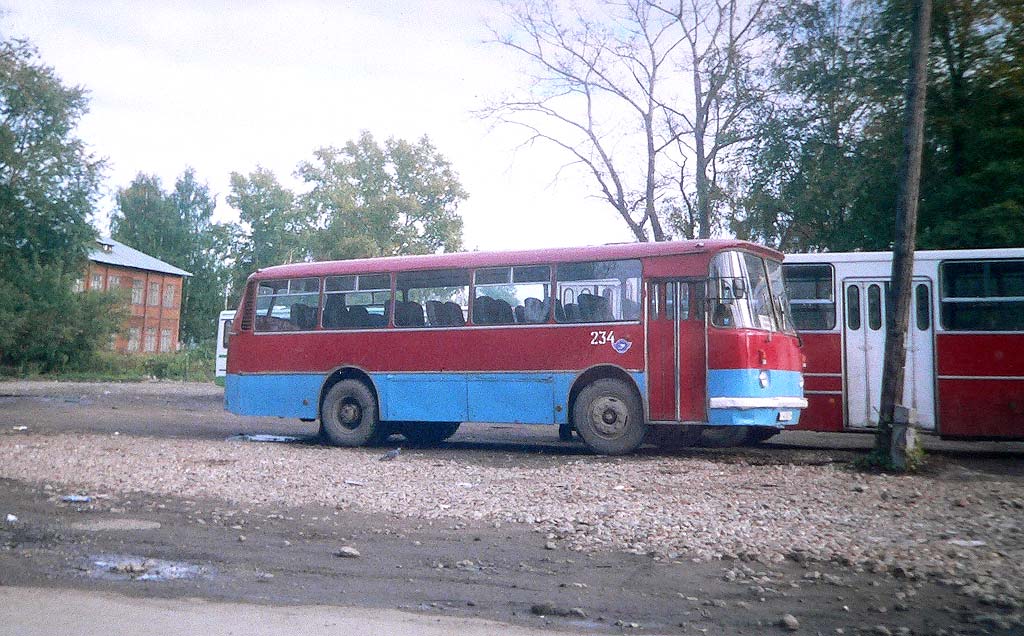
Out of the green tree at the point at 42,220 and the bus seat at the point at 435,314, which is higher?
the green tree at the point at 42,220

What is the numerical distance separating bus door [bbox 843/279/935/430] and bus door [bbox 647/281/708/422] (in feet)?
11.1

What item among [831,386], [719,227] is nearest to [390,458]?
[831,386]

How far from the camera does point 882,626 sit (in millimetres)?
5266

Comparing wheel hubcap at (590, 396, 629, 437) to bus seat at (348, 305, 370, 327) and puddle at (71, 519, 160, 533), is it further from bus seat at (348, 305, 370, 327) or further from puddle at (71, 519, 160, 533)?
puddle at (71, 519, 160, 533)

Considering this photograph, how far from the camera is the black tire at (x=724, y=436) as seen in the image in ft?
48.1

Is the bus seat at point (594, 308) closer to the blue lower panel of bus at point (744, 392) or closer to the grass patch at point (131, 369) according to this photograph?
the blue lower panel of bus at point (744, 392)

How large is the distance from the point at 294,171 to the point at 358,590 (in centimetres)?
6265

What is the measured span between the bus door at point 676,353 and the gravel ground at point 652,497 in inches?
28.9

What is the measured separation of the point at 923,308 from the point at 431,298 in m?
7.86

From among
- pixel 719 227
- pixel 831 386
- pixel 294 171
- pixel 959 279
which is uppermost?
pixel 294 171

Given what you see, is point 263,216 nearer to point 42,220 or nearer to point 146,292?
point 146,292

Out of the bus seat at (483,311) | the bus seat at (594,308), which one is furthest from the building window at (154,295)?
the bus seat at (594,308)

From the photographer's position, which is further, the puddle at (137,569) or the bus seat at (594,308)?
the bus seat at (594,308)

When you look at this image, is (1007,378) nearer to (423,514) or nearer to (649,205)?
(423,514)
